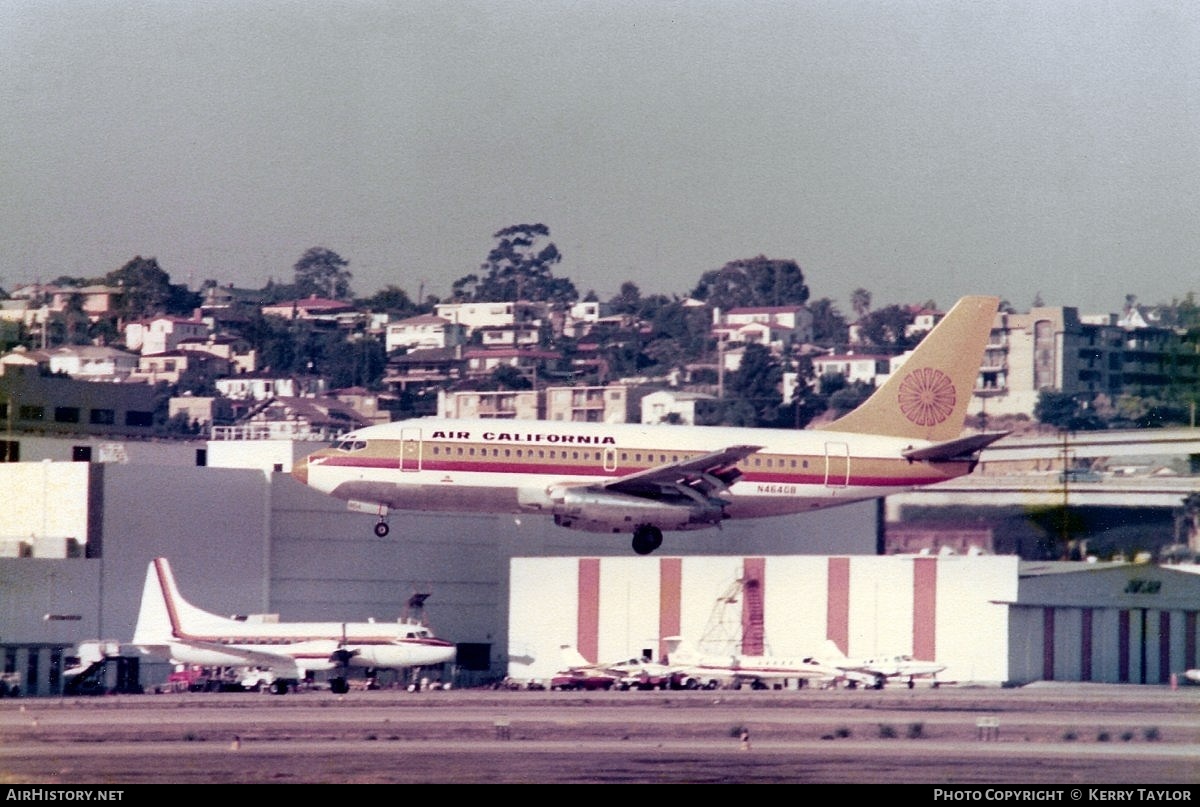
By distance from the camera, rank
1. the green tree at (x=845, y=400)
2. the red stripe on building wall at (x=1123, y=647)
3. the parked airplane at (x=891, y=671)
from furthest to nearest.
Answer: the green tree at (x=845, y=400) < the parked airplane at (x=891, y=671) < the red stripe on building wall at (x=1123, y=647)

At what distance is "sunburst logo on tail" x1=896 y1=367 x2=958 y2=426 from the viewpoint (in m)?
76.8

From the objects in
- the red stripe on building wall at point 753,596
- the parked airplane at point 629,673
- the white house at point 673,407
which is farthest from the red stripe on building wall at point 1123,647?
the white house at point 673,407

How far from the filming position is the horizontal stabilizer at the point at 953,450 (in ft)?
234

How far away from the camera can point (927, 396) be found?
7756cm

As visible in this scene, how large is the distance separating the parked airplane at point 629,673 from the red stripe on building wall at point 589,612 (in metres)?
2.79

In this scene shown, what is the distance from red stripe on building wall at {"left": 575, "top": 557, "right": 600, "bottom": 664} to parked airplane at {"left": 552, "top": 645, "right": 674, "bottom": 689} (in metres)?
2.79

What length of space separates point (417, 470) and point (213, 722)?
1422 centimetres

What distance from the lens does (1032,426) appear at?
555 ft

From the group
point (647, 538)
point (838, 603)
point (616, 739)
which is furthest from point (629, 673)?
point (616, 739)

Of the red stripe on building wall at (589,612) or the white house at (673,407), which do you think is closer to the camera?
the red stripe on building wall at (589,612)

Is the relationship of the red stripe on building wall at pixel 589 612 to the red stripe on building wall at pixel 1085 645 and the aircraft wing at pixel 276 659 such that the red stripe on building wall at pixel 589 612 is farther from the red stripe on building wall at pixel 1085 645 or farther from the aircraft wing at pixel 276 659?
the red stripe on building wall at pixel 1085 645

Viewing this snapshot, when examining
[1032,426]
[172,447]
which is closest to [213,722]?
[172,447]

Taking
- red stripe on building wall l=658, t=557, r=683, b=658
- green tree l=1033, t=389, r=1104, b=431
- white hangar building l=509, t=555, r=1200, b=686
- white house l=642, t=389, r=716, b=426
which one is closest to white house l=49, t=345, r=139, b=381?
white house l=642, t=389, r=716, b=426

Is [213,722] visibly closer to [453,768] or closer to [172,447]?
[453,768]
